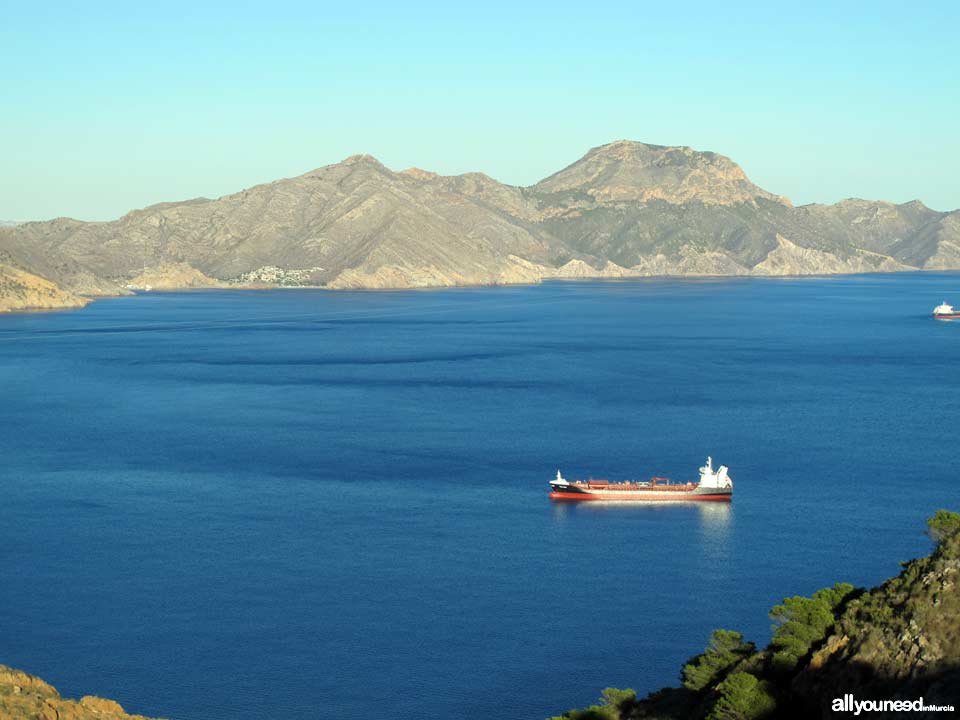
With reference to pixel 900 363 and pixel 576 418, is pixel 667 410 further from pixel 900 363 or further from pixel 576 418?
pixel 900 363

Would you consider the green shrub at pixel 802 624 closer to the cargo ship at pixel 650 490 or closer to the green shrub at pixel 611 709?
the green shrub at pixel 611 709

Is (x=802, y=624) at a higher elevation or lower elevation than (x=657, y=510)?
higher

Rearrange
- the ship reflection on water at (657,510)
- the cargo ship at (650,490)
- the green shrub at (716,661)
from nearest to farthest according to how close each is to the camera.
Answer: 1. the green shrub at (716,661)
2. the ship reflection on water at (657,510)
3. the cargo ship at (650,490)

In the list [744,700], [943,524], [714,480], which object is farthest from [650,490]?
[744,700]

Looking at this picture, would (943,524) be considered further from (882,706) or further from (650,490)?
(650,490)

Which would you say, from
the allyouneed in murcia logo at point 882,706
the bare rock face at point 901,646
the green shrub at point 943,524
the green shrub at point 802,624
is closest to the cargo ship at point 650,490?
the green shrub at point 943,524

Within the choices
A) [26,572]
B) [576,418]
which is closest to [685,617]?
[26,572]
